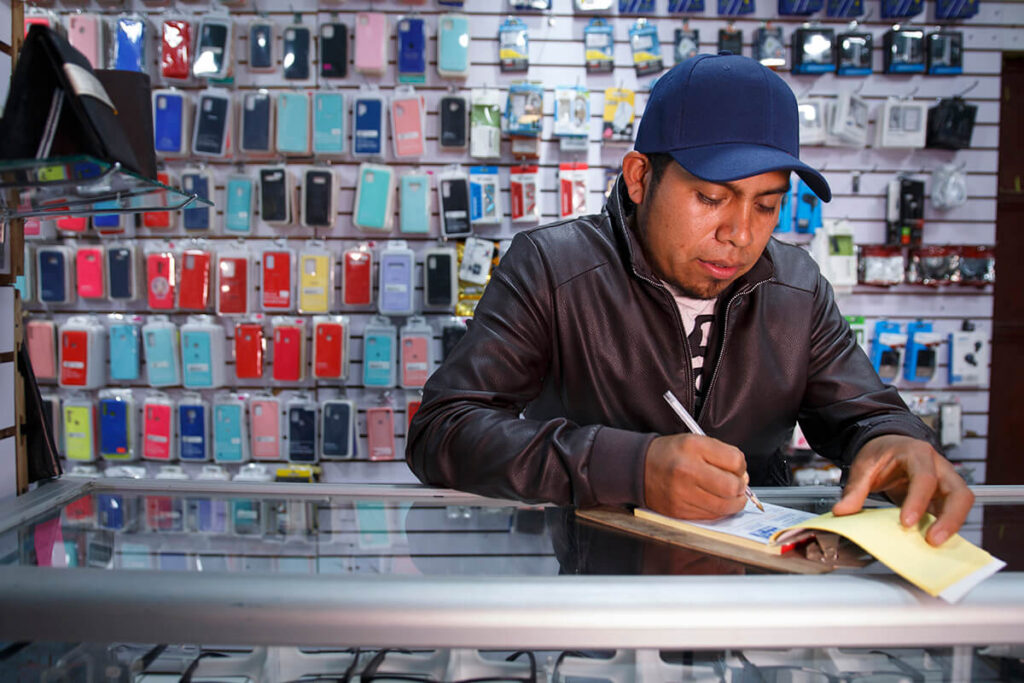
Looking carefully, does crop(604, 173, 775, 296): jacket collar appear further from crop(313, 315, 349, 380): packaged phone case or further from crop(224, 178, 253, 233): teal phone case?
crop(224, 178, 253, 233): teal phone case

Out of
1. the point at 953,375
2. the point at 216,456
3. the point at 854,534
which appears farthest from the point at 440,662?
the point at 953,375

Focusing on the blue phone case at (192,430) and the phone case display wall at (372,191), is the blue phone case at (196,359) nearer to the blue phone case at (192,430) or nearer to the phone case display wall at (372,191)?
the phone case display wall at (372,191)

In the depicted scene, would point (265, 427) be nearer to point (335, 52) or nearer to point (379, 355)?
point (379, 355)

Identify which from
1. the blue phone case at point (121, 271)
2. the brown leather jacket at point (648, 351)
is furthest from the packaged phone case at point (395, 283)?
the brown leather jacket at point (648, 351)

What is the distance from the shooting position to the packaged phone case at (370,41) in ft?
12.4

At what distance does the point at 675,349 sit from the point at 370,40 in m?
3.12

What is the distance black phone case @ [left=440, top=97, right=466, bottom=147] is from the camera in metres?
3.80

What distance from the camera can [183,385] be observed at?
3832 mm

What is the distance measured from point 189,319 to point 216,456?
0.78 metres

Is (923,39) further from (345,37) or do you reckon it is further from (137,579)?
(137,579)

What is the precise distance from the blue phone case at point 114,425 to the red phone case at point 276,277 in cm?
101

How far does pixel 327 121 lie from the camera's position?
3775 millimetres

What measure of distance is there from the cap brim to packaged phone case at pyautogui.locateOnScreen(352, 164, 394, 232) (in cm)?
274

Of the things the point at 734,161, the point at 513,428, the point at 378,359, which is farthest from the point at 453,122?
the point at 513,428
